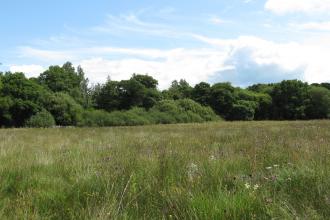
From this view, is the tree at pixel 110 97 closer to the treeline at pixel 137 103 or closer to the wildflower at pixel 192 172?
the treeline at pixel 137 103

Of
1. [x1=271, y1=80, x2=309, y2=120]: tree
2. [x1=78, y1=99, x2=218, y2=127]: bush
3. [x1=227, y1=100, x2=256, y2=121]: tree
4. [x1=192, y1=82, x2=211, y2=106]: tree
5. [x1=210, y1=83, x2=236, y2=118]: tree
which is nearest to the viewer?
[x1=78, y1=99, x2=218, y2=127]: bush

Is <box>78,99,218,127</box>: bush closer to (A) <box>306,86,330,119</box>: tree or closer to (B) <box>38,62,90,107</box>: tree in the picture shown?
(B) <box>38,62,90,107</box>: tree

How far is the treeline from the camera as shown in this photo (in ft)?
190

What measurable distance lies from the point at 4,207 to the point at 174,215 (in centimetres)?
163

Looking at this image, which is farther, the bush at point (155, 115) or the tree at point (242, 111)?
the tree at point (242, 111)

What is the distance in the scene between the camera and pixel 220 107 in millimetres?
85125

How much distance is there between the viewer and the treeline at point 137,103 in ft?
190

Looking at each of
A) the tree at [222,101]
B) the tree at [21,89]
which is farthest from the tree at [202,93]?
the tree at [21,89]

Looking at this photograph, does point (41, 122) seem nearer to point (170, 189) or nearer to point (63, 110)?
point (63, 110)

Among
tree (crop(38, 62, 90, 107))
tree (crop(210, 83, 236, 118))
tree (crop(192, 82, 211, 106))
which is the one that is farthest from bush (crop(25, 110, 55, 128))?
tree (crop(210, 83, 236, 118))

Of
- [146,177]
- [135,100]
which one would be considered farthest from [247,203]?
[135,100]

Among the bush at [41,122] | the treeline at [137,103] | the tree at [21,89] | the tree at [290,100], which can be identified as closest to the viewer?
the bush at [41,122]

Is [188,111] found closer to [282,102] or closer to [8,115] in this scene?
[8,115]

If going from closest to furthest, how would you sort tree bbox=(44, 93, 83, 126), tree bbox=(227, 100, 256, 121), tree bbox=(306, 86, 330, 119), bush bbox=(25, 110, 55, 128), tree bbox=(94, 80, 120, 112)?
bush bbox=(25, 110, 55, 128)
tree bbox=(44, 93, 83, 126)
tree bbox=(94, 80, 120, 112)
tree bbox=(227, 100, 256, 121)
tree bbox=(306, 86, 330, 119)
